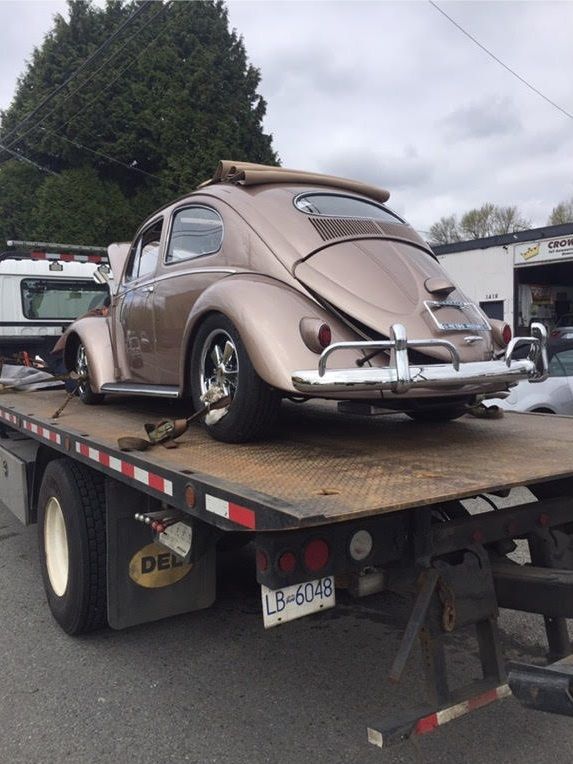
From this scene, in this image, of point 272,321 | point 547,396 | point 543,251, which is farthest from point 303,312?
point 543,251

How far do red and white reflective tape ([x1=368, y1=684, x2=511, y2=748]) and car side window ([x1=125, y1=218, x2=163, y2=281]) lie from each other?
3639mm

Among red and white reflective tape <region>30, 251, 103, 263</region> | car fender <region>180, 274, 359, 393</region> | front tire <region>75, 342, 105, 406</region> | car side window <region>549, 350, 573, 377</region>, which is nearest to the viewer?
car fender <region>180, 274, 359, 393</region>

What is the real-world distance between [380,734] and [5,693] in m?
2.07

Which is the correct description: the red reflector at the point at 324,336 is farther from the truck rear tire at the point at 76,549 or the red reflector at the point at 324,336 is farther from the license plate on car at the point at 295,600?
the truck rear tire at the point at 76,549

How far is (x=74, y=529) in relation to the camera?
3.84m

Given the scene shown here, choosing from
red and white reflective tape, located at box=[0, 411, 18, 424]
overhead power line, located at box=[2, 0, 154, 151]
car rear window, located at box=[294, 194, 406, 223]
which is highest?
overhead power line, located at box=[2, 0, 154, 151]

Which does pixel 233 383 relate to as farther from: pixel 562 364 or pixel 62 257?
pixel 62 257

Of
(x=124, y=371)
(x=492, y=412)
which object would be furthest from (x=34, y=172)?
(x=492, y=412)

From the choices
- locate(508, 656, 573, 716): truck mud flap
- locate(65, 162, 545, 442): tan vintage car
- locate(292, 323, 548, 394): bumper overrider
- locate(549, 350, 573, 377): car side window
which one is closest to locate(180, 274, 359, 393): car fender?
locate(65, 162, 545, 442): tan vintage car

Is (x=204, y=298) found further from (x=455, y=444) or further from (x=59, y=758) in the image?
(x=59, y=758)

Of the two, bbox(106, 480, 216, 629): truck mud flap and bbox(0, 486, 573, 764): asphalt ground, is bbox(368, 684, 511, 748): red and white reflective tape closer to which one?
bbox(0, 486, 573, 764): asphalt ground

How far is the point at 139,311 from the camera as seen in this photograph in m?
5.12

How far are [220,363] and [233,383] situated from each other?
6.1 inches

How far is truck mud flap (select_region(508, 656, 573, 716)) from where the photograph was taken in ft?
6.86
